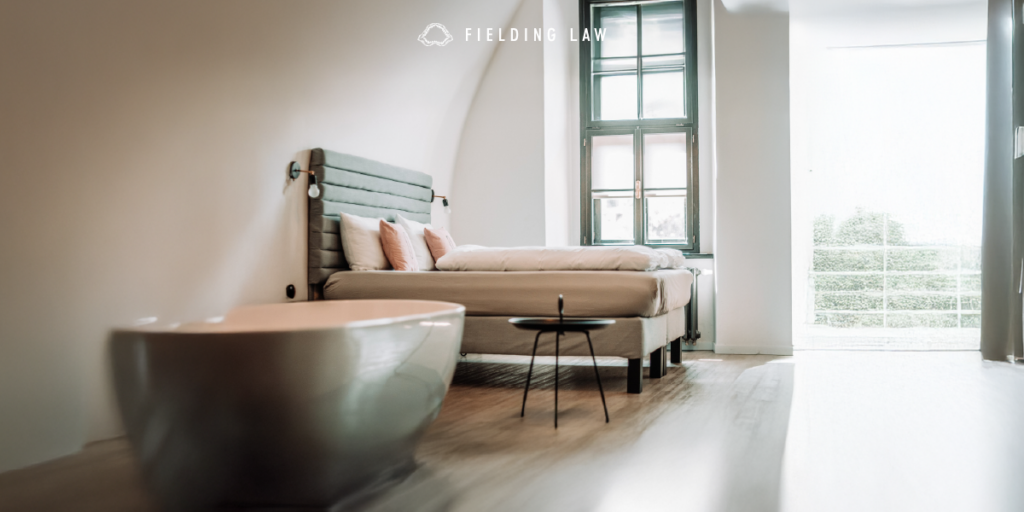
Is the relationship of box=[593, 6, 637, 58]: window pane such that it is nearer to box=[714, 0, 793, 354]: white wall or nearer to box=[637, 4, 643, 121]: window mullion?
box=[637, 4, 643, 121]: window mullion

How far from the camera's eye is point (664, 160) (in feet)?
20.0

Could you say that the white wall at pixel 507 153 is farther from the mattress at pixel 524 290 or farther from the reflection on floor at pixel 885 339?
the reflection on floor at pixel 885 339

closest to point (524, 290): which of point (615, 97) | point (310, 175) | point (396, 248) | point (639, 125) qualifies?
point (396, 248)

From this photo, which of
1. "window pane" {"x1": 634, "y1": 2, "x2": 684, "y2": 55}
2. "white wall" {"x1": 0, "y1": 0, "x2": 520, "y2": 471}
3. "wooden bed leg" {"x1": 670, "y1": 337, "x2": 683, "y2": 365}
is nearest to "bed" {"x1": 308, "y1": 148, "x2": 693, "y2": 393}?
"white wall" {"x1": 0, "y1": 0, "x2": 520, "y2": 471}

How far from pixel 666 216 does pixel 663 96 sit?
100 centimetres

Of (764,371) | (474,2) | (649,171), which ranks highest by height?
(474,2)

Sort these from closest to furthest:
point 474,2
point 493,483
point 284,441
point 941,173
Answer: point 284,441 → point 493,483 → point 474,2 → point 941,173

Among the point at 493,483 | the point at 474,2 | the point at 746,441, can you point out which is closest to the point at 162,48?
the point at 493,483

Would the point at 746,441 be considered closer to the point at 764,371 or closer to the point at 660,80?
the point at 764,371

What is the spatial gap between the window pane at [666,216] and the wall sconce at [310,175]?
10.1 ft

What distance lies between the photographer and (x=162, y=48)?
2656 millimetres

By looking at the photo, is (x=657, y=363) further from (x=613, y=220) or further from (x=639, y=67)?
(x=639, y=67)

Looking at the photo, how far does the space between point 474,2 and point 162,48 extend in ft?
9.50

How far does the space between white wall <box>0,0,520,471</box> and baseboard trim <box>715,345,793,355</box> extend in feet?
9.91
